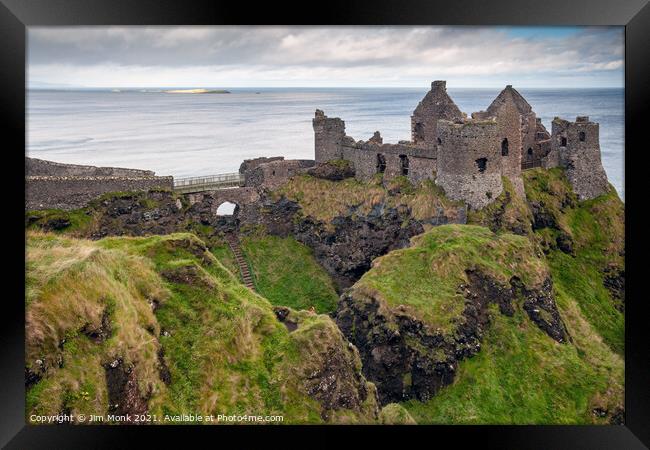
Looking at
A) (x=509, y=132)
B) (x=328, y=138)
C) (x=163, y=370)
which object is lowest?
(x=163, y=370)

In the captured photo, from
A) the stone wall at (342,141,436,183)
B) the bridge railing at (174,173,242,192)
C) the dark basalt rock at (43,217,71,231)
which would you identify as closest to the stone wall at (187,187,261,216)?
the bridge railing at (174,173,242,192)

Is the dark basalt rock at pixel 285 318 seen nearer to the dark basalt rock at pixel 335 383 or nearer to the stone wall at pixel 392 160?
the dark basalt rock at pixel 335 383

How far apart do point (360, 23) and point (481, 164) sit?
14591mm

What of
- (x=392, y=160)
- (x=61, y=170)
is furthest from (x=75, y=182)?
(x=392, y=160)

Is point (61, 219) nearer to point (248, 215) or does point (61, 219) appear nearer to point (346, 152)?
point (248, 215)

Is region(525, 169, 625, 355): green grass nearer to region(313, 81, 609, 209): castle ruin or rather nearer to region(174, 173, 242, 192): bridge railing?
region(313, 81, 609, 209): castle ruin

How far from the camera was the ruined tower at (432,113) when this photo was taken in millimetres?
35562

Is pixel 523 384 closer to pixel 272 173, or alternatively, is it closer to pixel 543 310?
pixel 543 310

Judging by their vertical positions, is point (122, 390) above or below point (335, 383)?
above

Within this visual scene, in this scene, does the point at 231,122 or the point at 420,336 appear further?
the point at 231,122

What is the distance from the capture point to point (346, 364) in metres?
18.9

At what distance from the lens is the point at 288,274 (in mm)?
34375

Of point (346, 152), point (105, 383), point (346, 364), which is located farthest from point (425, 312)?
point (346, 152)
